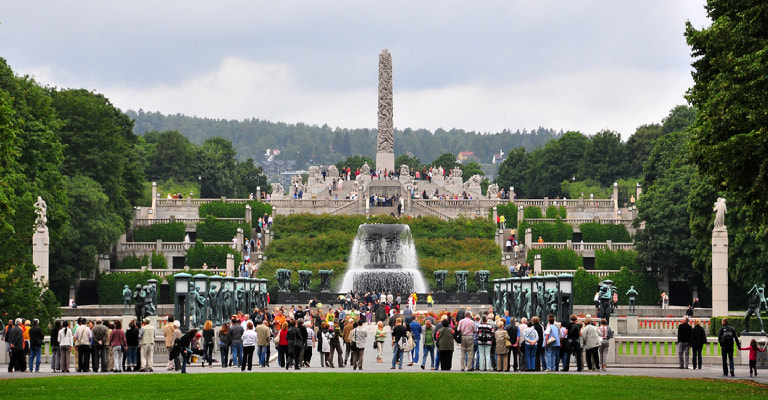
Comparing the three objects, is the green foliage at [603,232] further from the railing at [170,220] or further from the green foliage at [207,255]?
the green foliage at [207,255]

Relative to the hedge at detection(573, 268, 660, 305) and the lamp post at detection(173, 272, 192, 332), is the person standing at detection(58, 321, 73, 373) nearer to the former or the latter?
the lamp post at detection(173, 272, 192, 332)

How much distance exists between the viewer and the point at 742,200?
34594 mm

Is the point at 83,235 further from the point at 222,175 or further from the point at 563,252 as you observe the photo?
the point at 222,175

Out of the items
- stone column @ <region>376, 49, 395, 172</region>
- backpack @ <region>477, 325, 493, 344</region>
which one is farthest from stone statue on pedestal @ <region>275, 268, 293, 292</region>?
stone column @ <region>376, 49, 395, 172</region>

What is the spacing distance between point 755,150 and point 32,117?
119 ft

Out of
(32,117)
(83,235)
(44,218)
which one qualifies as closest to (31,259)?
(44,218)

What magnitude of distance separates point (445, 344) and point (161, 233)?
2119 inches

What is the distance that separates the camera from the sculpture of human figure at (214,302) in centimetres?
4856

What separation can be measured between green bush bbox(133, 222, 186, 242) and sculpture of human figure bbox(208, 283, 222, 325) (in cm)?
3830

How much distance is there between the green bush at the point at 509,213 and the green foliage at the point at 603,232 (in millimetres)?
5501

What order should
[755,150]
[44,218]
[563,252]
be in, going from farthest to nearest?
1. [563,252]
2. [44,218]
3. [755,150]

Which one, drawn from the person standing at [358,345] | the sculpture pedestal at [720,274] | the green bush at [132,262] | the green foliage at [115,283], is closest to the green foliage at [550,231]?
the green bush at [132,262]

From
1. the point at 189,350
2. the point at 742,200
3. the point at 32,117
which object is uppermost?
the point at 32,117

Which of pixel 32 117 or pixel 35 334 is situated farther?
pixel 32 117
